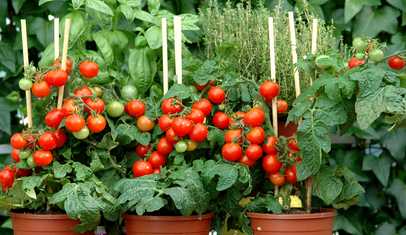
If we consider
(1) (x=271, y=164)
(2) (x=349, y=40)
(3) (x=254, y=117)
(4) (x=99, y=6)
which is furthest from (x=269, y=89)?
(2) (x=349, y=40)

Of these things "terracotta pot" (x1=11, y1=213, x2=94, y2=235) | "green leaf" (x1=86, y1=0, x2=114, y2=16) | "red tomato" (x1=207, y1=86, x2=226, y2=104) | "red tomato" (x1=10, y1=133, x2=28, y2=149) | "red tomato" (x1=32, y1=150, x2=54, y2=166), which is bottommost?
"terracotta pot" (x1=11, y1=213, x2=94, y2=235)

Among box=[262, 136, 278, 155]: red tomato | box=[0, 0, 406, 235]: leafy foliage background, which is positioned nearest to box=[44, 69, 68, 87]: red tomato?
box=[262, 136, 278, 155]: red tomato

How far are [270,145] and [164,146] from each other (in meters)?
0.29

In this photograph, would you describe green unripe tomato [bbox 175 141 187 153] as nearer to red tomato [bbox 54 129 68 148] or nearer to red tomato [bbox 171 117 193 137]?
red tomato [bbox 171 117 193 137]

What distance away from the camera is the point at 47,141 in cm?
213

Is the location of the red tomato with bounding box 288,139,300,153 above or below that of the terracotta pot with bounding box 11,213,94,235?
above

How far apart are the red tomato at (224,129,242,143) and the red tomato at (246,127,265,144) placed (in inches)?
1.1

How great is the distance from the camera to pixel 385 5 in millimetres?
2990

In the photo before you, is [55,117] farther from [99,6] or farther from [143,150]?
[99,6]

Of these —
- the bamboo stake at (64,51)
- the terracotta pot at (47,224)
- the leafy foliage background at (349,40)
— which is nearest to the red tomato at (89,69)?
the bamboo stake at (64,51)

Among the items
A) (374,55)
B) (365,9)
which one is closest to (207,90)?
(374,55)

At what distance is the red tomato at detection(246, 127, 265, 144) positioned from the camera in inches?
82.9

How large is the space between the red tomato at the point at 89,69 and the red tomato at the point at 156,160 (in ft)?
0.88

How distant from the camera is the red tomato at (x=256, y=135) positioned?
6.91ft
